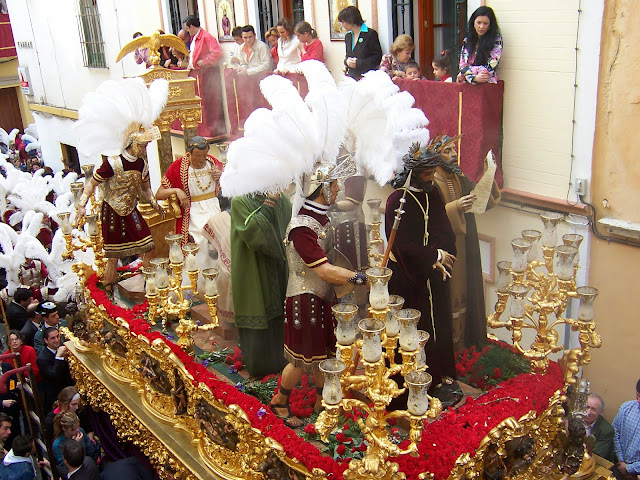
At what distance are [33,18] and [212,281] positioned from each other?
1570 centimetres

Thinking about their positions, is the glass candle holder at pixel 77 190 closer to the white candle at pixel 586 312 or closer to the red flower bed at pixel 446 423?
the red flower bed at pixel 446 423

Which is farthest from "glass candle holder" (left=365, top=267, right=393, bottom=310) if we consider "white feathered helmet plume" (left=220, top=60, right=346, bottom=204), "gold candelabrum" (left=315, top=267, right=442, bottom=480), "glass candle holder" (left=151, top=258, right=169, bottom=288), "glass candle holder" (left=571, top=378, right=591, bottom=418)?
"glass candle holder" (left=151, top=258, right=169, bottom=288)

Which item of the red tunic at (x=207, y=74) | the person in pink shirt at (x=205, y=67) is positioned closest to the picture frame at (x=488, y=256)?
the red tunic at (x=207, y=74)

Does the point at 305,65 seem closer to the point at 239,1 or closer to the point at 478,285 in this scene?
the point at 478,285

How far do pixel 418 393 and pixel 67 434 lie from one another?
3.19 metres

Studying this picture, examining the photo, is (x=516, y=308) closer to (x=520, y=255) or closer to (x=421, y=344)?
(x=520, y=255)

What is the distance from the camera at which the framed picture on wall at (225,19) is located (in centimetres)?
1071

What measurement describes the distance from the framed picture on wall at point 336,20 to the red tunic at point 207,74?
2.25 meters

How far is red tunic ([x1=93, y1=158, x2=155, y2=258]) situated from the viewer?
6.03 metres

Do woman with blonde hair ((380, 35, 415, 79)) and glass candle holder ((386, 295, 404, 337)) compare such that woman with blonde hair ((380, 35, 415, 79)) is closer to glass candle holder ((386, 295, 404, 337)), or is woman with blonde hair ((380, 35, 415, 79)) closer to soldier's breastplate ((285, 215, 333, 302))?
soldier's breastplate ((285, 215, 333, 302))

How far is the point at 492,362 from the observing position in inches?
195

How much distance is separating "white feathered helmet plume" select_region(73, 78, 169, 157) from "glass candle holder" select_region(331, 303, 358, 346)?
10.0 feet

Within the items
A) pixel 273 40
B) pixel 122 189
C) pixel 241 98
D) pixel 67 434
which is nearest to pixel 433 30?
pixel 273 40

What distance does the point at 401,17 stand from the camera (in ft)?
25.4
